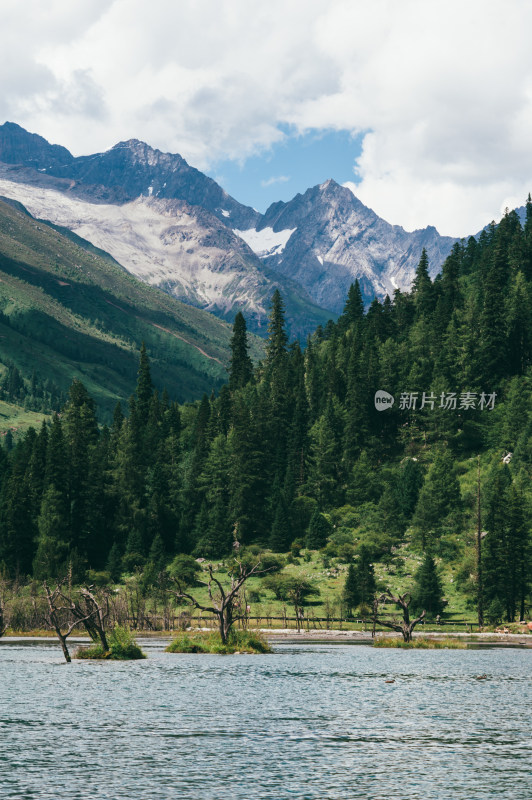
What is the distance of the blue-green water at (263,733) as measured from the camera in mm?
26578

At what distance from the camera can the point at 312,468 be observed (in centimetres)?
18188

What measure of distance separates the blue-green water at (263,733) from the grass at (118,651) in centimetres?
659

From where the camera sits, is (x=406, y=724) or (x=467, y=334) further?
(x=467, y=334)

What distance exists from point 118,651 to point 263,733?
3796 centimetres

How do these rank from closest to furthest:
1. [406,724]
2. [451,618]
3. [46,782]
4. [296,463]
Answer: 1. [46,782]
2. [406,724]
3. [451,618]
4. [296,463]

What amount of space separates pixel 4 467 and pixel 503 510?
115 meters

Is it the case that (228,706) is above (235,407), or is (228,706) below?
below

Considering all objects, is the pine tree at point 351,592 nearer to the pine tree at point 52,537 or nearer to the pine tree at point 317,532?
the pine tree at point 317,532

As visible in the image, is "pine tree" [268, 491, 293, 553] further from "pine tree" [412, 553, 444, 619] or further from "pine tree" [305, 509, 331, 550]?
"pine tree" [412, 553, 444, 619]

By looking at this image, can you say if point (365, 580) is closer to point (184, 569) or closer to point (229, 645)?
point (184, 569)

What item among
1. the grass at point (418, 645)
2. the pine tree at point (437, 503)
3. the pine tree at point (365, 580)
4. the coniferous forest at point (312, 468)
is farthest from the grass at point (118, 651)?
the pine tree at point (437, 503)

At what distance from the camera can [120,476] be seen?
7165 inches

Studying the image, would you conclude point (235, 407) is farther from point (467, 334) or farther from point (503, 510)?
point (503, 510)

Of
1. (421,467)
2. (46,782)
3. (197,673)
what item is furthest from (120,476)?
(46,782)
